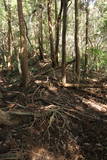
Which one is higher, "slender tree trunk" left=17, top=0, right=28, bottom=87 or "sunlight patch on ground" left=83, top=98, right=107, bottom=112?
"slender tree trunk" left=17, top=0, right=28, bottom=87

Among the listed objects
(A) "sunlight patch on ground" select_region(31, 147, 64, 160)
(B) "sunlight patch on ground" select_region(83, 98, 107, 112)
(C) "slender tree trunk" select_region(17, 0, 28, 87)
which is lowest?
(B) "sunlight patch on ground" select_region(83, 98, 107, 112)

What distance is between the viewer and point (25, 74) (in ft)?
30.2

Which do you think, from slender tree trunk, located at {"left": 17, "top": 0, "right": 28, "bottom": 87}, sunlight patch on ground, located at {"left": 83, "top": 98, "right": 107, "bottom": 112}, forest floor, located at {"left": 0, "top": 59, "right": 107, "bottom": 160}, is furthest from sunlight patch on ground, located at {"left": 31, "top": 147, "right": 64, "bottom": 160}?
slender tree trunk, located at {"left": 17, "top": 0, "right": 28, "bottom": 87}

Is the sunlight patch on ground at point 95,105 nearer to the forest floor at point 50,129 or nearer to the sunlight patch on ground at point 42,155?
Result: the forest floor at point 50,129

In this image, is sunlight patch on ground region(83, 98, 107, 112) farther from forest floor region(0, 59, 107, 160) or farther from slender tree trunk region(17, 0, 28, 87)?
slender tree trunk region(17, 0, 28, 87)

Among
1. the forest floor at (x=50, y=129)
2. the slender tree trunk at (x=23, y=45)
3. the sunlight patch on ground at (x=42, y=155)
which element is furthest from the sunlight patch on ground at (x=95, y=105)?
the sunlight patch on ground at (x=42, y=155)

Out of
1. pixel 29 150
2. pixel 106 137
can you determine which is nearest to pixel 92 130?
pixel 106 137

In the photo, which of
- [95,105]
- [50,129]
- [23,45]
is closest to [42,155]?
[50,129]

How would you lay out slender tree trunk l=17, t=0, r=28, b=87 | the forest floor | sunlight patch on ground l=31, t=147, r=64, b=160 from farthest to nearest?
slender tree trunk l=17, t=0, r=28, b=87
the forest floor
sunlight patch on ground l=31, t=147, r=64, b=160

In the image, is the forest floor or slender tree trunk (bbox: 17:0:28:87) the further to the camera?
slender tree trunk (bbox: 17:0:28:87)

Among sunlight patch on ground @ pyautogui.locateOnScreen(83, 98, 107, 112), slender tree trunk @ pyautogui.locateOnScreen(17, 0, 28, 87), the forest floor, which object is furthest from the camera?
slender tree trunk @ pyautogui.locateOnScreen(17, 0, 28, 87)

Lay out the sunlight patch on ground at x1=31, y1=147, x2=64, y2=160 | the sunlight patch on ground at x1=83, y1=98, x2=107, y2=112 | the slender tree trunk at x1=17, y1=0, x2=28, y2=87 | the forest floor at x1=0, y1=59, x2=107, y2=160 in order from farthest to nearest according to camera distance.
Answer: the slender tree trunk at x1=17, y1=0, x2=28, y2=87 < the sunlight patch on ground at x1=83, y1=98, x2=107, y2=112 < the forest floor at x1=0, y1=59, x2=107, y2=160 < the sunlight patch on ground at x1=31, y1=147, x2=64, y2=160

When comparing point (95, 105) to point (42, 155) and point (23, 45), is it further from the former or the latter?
point (42, 155)

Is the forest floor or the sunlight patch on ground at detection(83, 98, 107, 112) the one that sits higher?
the forest floor
